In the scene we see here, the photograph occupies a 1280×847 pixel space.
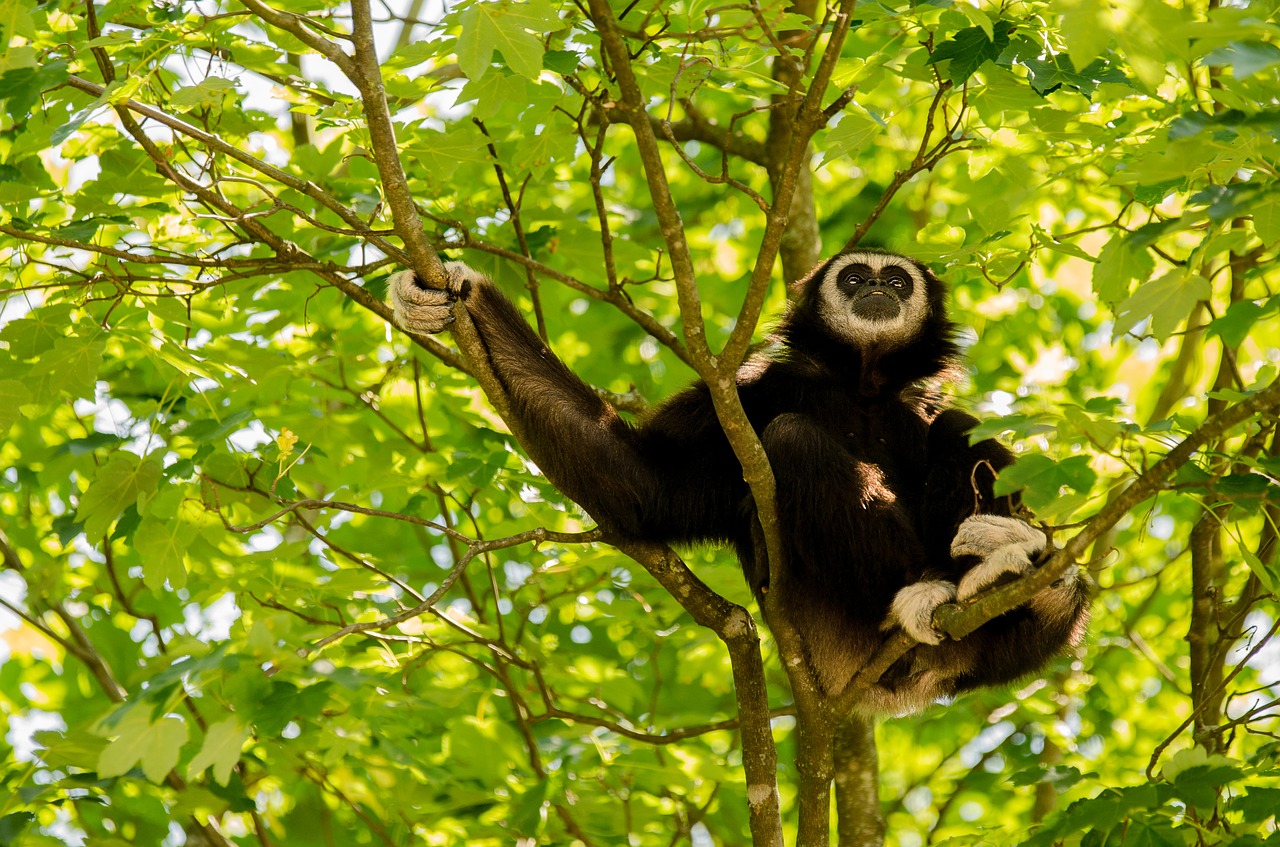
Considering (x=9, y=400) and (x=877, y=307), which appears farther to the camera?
(x=877, y=307)

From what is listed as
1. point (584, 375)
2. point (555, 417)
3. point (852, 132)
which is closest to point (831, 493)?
point (555, 417)

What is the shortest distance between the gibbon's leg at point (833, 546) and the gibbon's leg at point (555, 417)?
824 millimetres

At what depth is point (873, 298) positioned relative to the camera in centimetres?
730

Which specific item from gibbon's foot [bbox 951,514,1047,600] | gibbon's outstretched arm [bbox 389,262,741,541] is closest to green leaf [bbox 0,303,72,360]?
gibbon's outstretched arm [bbox 389,262,741,541]

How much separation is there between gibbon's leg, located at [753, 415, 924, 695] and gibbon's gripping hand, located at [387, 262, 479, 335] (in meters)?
1.80

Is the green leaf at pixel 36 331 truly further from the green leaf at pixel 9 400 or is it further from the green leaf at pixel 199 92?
the green leaf at pixel 199 92

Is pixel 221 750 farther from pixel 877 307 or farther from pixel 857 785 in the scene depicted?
pixel 857 785

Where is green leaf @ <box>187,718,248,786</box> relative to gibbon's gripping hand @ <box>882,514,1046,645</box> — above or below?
below

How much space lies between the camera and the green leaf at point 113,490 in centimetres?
604

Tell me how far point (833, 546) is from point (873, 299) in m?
1.87

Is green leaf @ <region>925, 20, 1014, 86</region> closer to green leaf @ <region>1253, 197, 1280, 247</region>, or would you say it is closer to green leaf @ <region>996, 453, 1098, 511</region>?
green leaf @ <region>1253, 197, 1280, 247</region>

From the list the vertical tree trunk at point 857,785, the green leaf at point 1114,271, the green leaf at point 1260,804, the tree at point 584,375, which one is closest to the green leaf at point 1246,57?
the tree at point 584,375

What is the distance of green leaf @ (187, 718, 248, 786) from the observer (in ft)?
10.9

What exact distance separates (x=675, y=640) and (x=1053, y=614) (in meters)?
3.45
